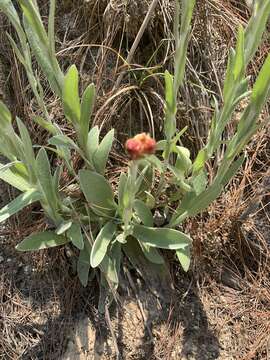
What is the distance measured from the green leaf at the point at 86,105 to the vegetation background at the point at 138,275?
13.0 inches

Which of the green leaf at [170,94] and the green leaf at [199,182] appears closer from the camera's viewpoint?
the green leaf at [170,94]

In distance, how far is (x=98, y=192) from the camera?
1.38 metres

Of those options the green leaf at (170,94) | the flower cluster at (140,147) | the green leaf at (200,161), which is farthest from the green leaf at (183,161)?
the flower cluster at (140,147)

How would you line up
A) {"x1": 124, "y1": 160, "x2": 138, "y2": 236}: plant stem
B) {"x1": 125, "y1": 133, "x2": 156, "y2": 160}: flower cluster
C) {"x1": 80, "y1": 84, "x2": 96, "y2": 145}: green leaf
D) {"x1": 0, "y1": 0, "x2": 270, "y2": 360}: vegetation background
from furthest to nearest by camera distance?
{"x1": 0, "y1": 0, "x2": 270, "y2": 360}: vegetation background
{"x1": 80, "y1": 84, "x2": 96, "y2": 145}: green leaf
{"x1": 124, "y1": 160, "x2": 138, "y2": 236}: plant stem
{"x1": 125, "y1": 133, "x2": 156, "y2": 160}: flower cluster

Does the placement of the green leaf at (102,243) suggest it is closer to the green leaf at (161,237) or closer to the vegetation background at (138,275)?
the green leaf at (161,237)

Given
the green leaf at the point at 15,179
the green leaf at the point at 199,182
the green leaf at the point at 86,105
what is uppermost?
the green leaf at the point at 86,105

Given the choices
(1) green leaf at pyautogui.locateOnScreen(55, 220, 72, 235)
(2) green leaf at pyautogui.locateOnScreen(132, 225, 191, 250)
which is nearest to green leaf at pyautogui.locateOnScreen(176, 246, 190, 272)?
(2) green leaf at pyautogui.locateOnScreen(132, 225, 191, 250)

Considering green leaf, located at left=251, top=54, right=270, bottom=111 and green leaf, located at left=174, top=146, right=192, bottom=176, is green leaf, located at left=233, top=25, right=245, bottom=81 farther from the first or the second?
green leaf, located at left=174, top=146, right=192, bottom=176

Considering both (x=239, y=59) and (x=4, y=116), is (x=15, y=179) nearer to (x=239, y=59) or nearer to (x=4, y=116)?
(x=4, y=116)

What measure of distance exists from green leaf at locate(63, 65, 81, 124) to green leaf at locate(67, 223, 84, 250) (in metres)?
0.28

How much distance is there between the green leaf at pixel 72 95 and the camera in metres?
1.16

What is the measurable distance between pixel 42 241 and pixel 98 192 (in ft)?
0.63

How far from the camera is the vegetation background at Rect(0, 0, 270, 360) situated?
4.89ft

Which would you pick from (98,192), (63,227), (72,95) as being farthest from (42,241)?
(72,95)
